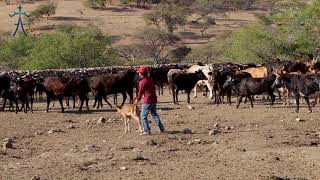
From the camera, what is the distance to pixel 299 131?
1483cm

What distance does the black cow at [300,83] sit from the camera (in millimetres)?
18719

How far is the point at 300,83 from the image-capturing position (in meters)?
19.1

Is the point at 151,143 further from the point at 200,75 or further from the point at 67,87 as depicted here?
the point at 200,75

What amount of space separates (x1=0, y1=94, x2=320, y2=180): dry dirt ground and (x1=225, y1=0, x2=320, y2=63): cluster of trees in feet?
55.6

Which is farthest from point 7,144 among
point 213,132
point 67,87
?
point 67,87

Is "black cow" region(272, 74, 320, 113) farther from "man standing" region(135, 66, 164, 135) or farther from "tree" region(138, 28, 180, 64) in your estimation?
"tree" region(138, 28, 180, 64)

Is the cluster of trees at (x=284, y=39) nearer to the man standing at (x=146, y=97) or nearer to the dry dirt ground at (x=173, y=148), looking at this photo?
the dry dirt ground at (x=173, y=148)

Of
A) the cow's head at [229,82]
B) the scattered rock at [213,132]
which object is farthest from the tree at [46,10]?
the scattered rock at [213,132]

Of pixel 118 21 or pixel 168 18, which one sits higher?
pixel 168 18

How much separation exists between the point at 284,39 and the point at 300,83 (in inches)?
705

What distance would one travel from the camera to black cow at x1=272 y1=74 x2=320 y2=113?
1872cm

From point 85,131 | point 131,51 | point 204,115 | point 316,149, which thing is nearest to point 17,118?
point 85,131

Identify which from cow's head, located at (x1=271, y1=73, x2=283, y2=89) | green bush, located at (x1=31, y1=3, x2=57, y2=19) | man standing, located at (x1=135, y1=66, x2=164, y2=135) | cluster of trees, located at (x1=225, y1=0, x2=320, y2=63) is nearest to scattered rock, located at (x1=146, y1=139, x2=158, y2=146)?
man standing, located at (x1=135, y1=66, x2=164, y2=135)

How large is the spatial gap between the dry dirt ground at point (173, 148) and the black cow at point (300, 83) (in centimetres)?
71
